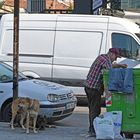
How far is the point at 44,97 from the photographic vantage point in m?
11.1

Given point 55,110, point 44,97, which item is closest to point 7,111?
point 44,97

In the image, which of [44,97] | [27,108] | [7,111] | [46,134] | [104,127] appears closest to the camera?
[104,127]

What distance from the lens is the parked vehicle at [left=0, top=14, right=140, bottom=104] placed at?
15625 millimetres

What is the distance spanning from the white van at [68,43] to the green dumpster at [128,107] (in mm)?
6068

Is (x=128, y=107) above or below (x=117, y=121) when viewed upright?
above

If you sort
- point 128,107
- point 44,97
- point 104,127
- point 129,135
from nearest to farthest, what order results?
point 104,127 < point 128,107 < point 129,135 < point 44,97

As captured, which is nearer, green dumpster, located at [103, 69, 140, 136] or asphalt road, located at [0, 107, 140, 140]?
green dumpster, located at [103, 69, 140, 136]

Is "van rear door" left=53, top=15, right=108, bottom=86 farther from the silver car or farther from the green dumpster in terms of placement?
the green dumpster

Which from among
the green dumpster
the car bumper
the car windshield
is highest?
the car windshield

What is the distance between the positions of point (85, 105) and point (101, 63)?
679cm

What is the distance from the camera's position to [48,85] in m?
11.6

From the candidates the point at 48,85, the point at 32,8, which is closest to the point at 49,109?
the point at 48,85

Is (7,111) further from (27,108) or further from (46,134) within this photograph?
(46,134)

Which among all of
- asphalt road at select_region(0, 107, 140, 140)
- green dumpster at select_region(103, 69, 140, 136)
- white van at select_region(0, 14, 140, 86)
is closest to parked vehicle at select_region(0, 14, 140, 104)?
white van at select_region(0, 14, 140, 86)
